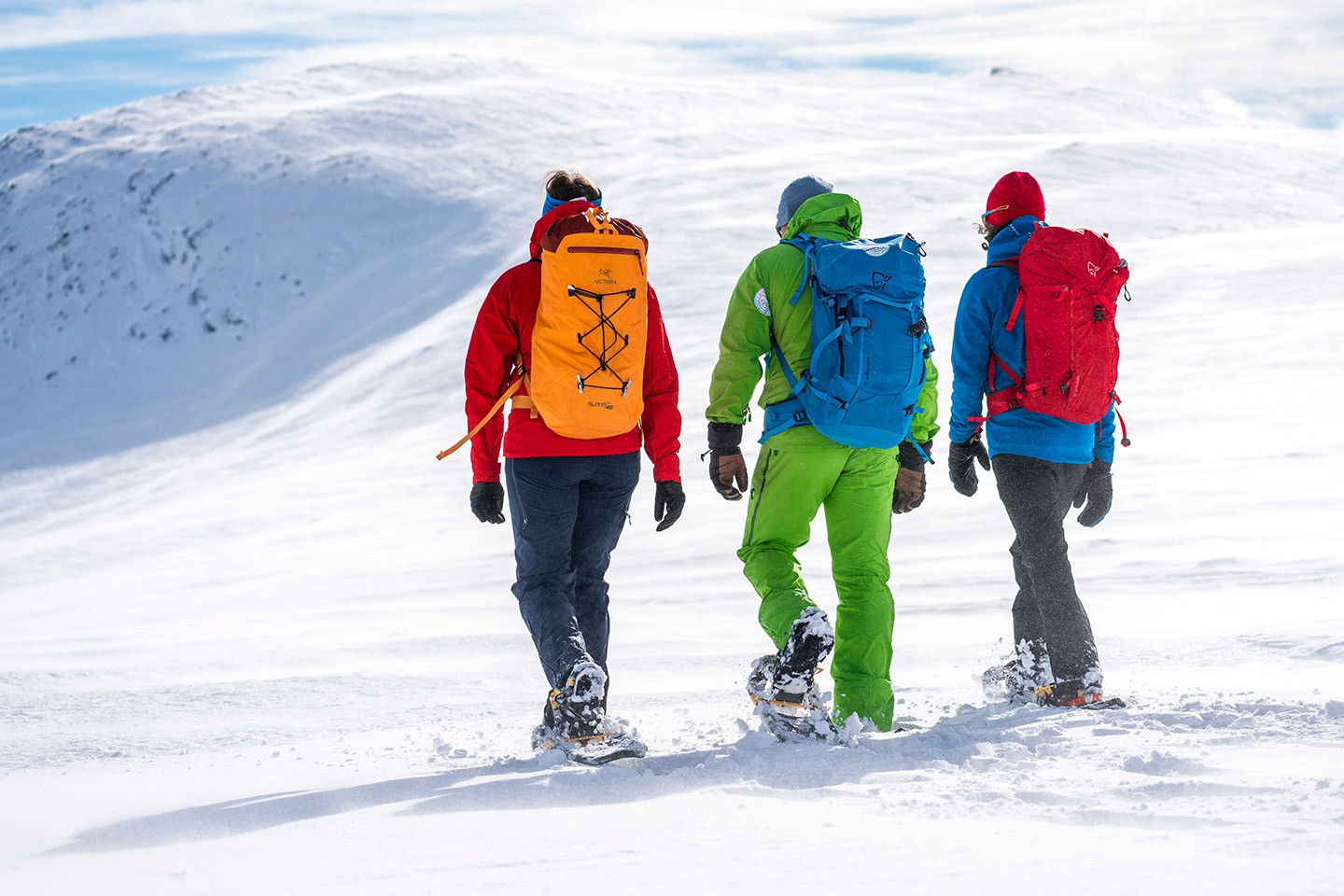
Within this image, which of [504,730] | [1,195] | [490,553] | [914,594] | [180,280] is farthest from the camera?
[1,195]

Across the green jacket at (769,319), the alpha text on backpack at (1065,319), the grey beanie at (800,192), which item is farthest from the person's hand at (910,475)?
the grey beanie at (800,192)

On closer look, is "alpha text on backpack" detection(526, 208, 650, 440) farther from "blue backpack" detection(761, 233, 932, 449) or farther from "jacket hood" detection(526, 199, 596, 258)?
"blue backpack" detection(761, 233, 932, 449)

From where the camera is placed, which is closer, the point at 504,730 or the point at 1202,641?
the point at 504,730

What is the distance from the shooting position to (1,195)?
36.1 metres

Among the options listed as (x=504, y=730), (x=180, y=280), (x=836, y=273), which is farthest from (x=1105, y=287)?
(x=180, y=280)

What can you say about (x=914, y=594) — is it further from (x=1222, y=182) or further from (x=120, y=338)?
(x=120, y=338)

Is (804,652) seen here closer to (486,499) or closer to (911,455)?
(911,455)

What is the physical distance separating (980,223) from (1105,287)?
57cm

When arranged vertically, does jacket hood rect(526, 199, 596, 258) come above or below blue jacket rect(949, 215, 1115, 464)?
above

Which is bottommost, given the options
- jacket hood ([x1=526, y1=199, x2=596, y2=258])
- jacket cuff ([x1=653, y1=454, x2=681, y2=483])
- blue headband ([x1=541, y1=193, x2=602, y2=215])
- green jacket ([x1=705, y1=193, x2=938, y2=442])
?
jacket cuff ([x1=653, y1=454, x2=681, y2=483])

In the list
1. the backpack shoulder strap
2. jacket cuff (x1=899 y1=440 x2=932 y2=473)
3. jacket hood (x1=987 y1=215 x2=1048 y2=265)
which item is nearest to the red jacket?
the backpack shoulder strap

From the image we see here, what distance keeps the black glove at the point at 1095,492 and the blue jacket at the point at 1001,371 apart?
192mm

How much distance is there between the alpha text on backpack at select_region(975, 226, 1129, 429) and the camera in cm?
439

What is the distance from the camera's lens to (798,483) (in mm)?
4242
